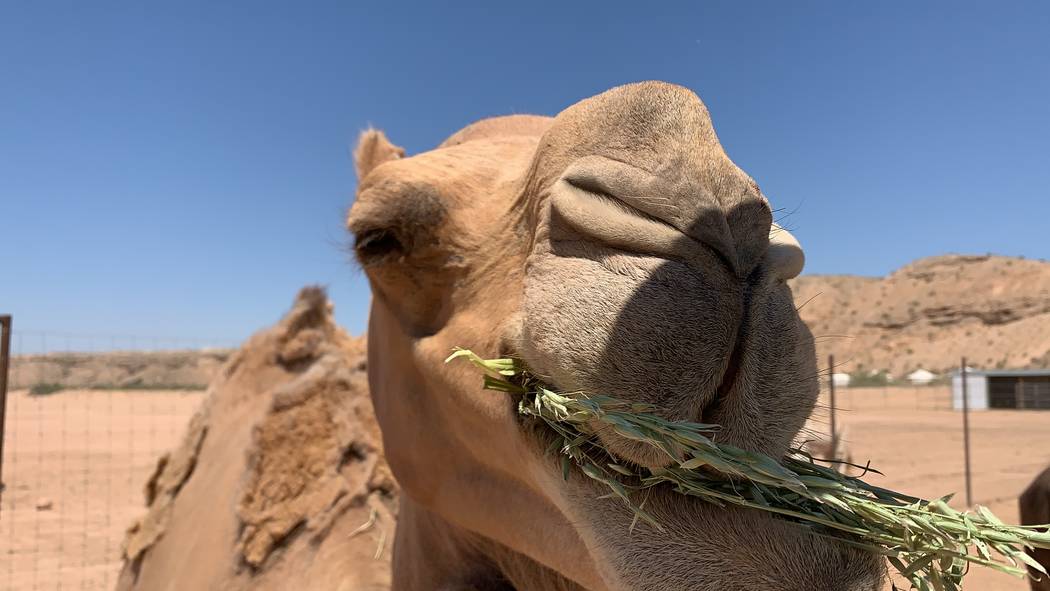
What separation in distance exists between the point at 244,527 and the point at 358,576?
61cm

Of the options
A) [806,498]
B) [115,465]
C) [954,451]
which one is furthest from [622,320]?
[954,451]

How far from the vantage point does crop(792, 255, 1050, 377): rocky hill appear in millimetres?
54438

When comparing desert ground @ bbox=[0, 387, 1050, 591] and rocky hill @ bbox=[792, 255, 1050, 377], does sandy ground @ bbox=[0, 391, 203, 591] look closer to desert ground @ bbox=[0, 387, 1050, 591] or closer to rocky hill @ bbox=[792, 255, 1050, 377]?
desert ground @ bbox=[0, 387, 1050, 591]

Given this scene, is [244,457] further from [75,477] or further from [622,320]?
[75,477]

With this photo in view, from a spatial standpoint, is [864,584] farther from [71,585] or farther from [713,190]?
[71,585]

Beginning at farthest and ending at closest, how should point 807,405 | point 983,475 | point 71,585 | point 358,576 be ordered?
1. point 983,475
2. point 71,585
3. point 358,576
4. point 807,405

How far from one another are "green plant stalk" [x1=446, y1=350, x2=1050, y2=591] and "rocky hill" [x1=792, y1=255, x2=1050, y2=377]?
2011 inches

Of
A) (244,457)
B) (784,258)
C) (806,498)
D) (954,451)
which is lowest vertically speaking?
(954,451)

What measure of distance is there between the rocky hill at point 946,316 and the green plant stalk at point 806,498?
168 ft

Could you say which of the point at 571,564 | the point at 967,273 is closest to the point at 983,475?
the point at 571,564

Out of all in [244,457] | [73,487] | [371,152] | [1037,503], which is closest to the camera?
[371,152]

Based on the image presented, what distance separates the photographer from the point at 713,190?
1354 millimetres

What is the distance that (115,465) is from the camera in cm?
1597

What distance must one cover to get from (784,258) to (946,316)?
74938mm
